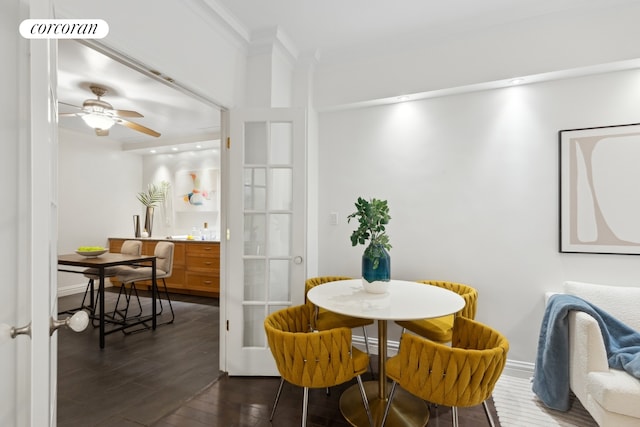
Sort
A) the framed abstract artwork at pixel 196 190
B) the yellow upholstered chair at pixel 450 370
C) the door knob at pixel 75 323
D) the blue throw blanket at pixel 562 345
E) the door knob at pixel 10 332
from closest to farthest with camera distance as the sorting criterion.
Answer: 1. the door knob at pixel 10 332
2. the door knob at pixel 75 323
3. the yellow upholstered chair at pixel 450 370
4. the blue throw blanket at pixel 562 345
5. the framed abstract artwork at pixel 196 190

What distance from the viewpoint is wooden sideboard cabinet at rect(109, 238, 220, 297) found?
5.02 metres

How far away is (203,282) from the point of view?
510cm

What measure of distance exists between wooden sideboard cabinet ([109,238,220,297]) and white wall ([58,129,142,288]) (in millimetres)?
1078

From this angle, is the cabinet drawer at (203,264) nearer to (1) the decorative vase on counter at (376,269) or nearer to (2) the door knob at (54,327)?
(1) the decorative vase on counter at (376,269)

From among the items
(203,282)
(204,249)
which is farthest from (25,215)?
(203,282)

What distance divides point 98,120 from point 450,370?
13.1ft

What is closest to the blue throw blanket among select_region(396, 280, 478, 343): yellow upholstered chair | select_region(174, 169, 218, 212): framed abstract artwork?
select_region(396, 280, 478, 343): yellow upholstered chair

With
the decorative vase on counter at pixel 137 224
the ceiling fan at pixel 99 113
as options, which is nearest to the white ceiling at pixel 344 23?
the ceiling fan at pixel 99 113

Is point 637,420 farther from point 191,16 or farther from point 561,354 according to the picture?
point 191,16

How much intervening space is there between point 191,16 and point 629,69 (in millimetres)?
3147

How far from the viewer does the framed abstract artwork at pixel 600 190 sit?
227 cm

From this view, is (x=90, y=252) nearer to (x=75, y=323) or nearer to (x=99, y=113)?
(x=99, y=113)

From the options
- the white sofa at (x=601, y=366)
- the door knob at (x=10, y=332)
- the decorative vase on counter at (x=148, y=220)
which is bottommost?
the white sofa at (x=601, y=366)

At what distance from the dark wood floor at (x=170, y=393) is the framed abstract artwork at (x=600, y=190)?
1422 millimetres
